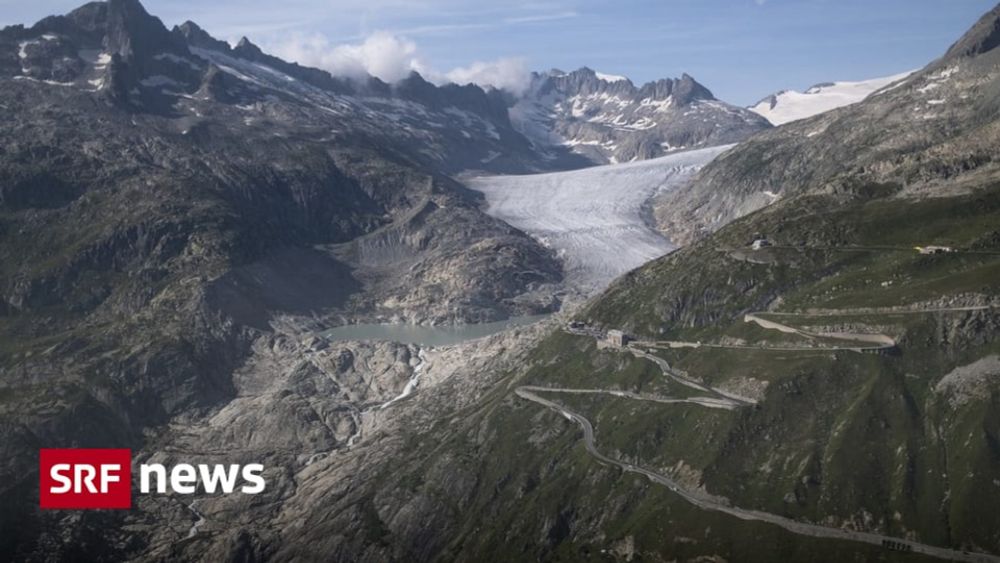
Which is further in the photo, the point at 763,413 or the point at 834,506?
the point at 763,413

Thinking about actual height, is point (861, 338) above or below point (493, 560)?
above

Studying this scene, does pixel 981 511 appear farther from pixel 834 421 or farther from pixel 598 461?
pixel 598 461

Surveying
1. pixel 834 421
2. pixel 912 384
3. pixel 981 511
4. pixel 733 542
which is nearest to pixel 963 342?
pixel 912 384

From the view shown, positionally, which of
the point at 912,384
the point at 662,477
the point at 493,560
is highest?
the point at 912,384

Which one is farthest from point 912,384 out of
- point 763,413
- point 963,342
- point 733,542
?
point 733,542

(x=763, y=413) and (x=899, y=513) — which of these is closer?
(x=899, y=513)

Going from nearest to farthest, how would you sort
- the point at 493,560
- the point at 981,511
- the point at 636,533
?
1. the point at 981,511
2. the point at 636,533
3. the point at 493,560

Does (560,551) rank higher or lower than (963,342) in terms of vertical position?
lower

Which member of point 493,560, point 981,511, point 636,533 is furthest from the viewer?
point 493,560

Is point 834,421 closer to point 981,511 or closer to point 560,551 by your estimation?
point 981,511
